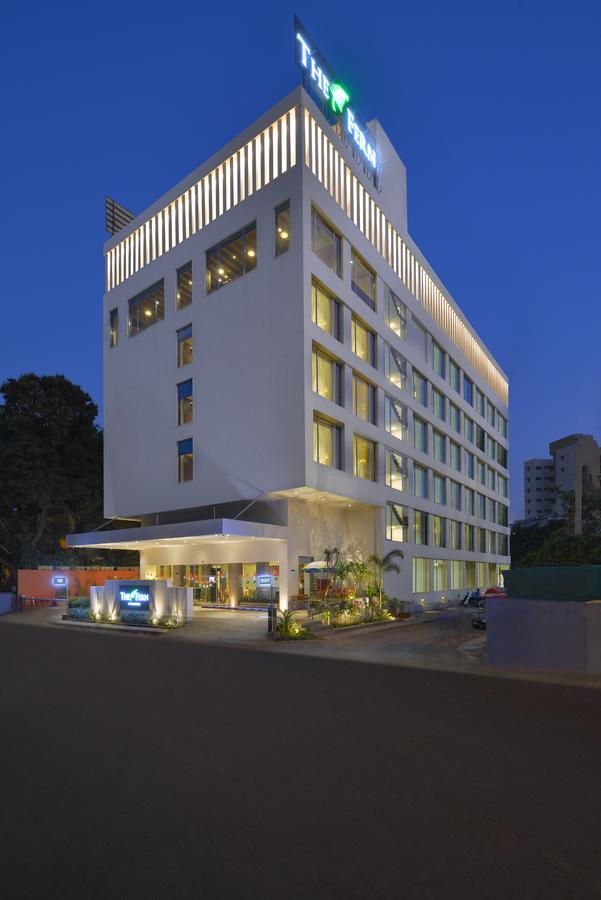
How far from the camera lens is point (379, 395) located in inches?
1532

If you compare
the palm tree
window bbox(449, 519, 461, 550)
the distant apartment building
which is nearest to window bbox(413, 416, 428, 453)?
window bbox(449, 519, 461, 550)

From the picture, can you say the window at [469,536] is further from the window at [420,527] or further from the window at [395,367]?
the window at [395,367]

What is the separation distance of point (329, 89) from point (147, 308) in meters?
18.1

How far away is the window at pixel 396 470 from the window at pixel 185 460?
12.5 m

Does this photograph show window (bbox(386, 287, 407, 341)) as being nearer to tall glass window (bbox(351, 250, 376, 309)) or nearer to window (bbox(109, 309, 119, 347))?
tall glass window (bbox(351, 250, 376, 309))

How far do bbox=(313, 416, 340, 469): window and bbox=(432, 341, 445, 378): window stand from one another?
62.9 ft

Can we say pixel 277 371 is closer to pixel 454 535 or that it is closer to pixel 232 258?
pixel 232 258

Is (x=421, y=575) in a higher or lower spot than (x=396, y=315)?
lower

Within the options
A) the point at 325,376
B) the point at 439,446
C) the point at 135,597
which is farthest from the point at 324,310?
the point at 439,446

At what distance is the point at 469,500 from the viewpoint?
57844 millimetres

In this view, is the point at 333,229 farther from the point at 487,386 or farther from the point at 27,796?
the point at 487,386

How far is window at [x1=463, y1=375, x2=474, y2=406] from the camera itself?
59.2 metres

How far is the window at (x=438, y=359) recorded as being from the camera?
5078 centimetres

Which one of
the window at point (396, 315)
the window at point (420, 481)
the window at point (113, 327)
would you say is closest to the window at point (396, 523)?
the window at point (420, 481)
